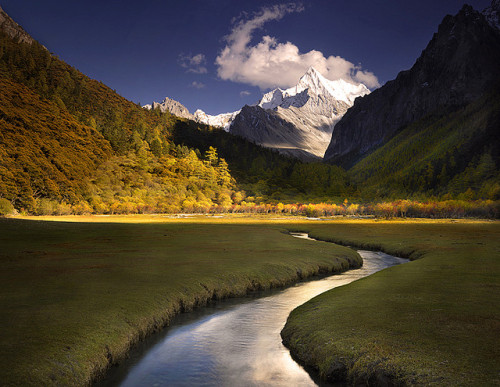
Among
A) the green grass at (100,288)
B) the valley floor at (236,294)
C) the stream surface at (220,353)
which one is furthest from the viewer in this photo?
the stream surface at (220,353)

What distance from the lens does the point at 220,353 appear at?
62.1 ft

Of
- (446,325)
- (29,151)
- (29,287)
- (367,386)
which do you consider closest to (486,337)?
(446,325)

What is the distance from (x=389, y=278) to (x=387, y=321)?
13.5 metres

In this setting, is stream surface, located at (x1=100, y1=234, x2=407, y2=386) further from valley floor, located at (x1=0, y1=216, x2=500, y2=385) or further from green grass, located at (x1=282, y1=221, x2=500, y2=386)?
green grass, located at (x1=282, y1=221, x2=500, y2=386)

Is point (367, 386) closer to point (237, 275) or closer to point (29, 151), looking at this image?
point (237, 275)

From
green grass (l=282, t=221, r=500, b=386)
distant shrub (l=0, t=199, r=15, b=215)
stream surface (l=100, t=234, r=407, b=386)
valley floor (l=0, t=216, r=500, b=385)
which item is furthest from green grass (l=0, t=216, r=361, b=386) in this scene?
distant shrub (l=0, t=199, r=15, b=215)

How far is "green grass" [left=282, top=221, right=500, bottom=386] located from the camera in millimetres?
13151

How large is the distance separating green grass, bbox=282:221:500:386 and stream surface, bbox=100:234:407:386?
4.74 ft

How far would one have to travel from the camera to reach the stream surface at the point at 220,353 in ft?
52.9

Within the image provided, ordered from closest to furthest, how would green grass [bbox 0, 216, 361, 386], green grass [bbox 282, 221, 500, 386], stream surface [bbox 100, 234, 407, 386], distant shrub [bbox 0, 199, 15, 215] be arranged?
green grass [bbox 282, 221, 500, 386] < green grass [bbox 0, 216, 361, 386] < stream surface [bbox 100, 234, 407, 386] < distant shrub [bbox 0, 199, 15, 215]

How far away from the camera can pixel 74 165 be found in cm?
17038

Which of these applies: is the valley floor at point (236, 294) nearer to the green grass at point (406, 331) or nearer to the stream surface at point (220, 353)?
the green grass at point (406, 331)

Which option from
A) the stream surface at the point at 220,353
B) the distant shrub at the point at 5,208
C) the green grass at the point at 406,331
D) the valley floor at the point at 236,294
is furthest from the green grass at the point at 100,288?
the distant shrub at the point at 5,208

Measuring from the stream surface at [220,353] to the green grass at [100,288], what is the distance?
1.23 metres
